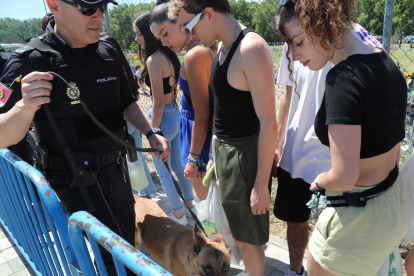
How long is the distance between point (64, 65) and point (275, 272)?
227 centimetres

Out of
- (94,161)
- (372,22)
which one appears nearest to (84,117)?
(94,161)

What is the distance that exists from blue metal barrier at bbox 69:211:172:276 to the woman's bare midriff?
3.28ft

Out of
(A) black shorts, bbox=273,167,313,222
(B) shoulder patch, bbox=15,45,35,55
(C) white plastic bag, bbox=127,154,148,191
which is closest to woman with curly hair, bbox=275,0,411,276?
(A) black shorts, bbox=273,167,313,222

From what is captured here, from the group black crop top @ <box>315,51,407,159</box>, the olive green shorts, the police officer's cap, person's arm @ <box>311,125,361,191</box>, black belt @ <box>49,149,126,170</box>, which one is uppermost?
the police officer's cap

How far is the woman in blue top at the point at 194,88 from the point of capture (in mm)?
2137

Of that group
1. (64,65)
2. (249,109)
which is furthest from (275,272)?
(64,65)

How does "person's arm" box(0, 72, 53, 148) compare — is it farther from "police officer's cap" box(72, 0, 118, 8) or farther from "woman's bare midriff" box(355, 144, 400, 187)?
"woman's bare midriff" box(355, 144, 400, 187)

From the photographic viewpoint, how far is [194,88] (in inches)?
84.9

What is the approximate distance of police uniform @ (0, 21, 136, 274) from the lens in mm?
1644

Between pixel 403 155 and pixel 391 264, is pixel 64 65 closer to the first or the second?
pixel 391 264

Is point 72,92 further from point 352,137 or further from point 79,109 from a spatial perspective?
point 352,137

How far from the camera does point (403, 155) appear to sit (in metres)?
4.25

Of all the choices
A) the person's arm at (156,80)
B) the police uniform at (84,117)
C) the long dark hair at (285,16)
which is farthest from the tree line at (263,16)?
the police uniform at (84,117)

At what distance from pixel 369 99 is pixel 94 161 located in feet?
4.96
